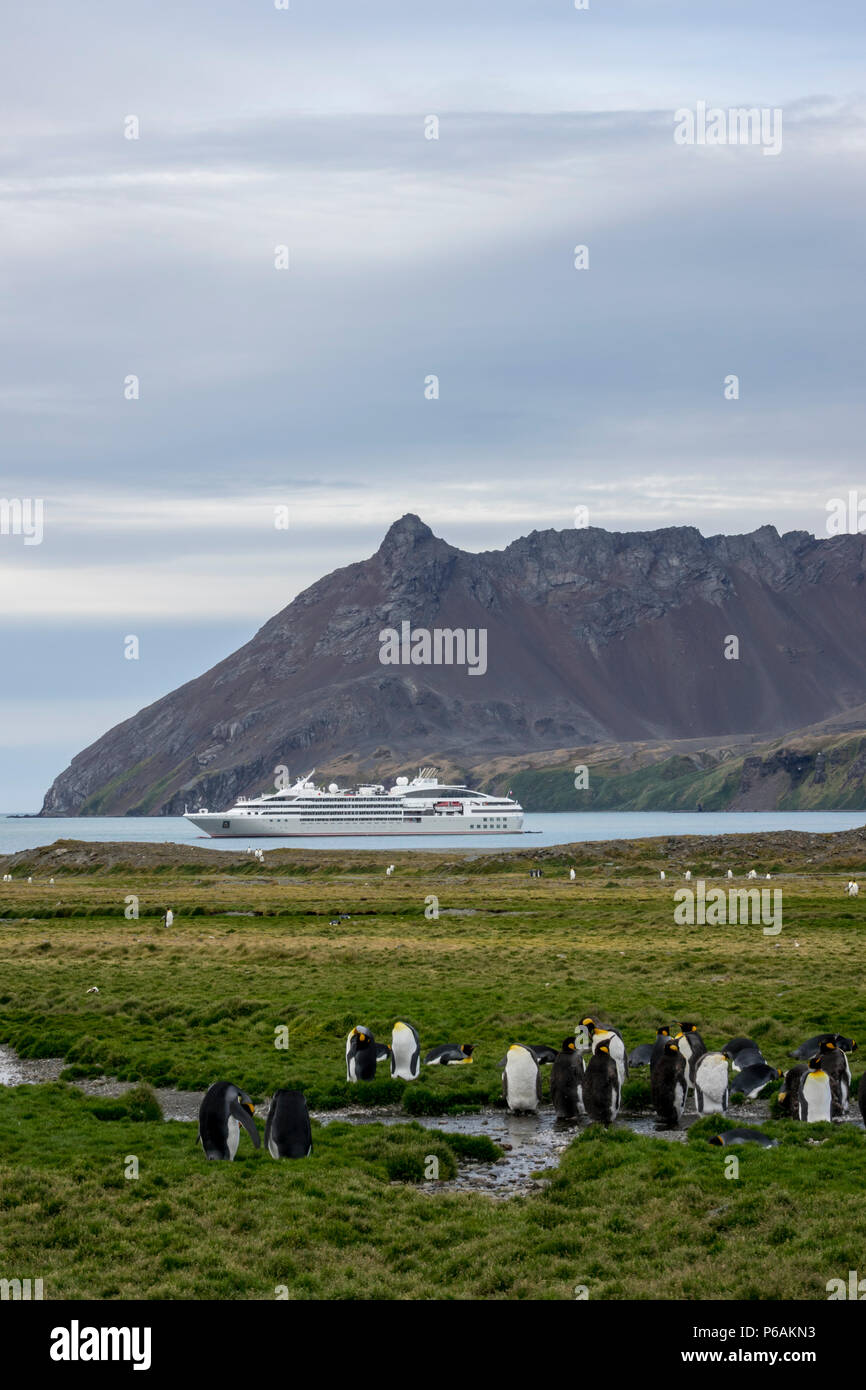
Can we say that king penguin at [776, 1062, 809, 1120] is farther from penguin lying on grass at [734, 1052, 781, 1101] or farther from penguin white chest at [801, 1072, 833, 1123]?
penguin lying on grass at [734, 1052, 781, 1101]

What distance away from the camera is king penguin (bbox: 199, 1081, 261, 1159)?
53.0ft

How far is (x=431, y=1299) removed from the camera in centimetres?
1124

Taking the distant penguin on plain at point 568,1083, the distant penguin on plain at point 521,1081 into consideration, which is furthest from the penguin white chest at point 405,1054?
the distant penguin on plain at point 568,1083

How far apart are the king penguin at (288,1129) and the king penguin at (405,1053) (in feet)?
17.8

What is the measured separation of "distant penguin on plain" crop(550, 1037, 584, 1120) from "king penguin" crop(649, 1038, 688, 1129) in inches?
44.3

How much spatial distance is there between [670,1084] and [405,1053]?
16.2 ft

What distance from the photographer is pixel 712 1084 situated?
1917cm

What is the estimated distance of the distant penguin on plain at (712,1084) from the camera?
19062 mm

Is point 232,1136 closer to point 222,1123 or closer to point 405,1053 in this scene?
point 222,1123

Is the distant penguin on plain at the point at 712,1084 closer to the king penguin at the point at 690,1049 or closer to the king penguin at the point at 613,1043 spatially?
the king penguin at the point at 690,1049
